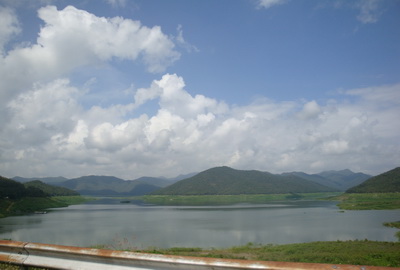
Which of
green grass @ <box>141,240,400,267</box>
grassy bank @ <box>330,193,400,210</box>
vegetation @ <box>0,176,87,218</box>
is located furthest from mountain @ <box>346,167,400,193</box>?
vegetation @ <box>0,176,87,218</box>

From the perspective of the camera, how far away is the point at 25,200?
121250 millimetres

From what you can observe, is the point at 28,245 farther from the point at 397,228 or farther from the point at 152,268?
the point at 397,228

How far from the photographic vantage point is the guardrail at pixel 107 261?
4.31 m

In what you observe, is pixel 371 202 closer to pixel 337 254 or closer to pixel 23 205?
pixel 337 254

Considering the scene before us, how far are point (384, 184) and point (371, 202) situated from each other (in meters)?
66.8

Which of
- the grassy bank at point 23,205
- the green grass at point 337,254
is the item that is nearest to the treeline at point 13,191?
the grassy bank at point 23,205

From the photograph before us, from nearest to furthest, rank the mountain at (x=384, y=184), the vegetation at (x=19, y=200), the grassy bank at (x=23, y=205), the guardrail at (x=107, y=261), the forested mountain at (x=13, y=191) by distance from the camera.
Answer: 1. the guardrail at (x=107, y=261)
2. the grassy bank at (x=23, y=205)
3. the vegetation at (x=19, y=200)
4. the forested mountain at (x=13, y=191)
5. the mountain at (x=384, y=184)

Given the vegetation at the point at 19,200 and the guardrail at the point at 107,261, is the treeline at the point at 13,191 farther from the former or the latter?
the guardrail at the point at 107,261

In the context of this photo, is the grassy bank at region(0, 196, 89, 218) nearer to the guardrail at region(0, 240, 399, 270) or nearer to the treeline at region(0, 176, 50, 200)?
the treeline at region(0, 176, 50, 200)

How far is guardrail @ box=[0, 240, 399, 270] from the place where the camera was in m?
4.31

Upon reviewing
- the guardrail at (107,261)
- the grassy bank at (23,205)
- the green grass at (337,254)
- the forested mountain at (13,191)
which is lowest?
the grassy bank at (23,205)

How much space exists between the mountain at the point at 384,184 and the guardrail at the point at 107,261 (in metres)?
185

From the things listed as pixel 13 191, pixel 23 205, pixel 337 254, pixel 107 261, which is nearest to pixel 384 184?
pixel 337 254

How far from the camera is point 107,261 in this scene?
215 inches
